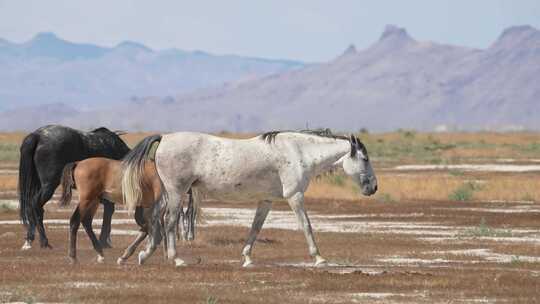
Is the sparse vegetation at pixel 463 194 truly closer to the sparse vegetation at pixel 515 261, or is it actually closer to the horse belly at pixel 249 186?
the sparse vegetation at pixel 515 261

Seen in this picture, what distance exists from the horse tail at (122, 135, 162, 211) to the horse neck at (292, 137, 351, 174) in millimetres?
2609

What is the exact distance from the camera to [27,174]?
24.4m

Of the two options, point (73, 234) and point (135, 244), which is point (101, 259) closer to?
point (73, 234)

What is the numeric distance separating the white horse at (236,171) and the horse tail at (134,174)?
0.6 inches

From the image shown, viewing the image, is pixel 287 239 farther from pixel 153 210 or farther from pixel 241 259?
pixel 153 210

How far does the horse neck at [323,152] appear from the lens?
68.9 feet

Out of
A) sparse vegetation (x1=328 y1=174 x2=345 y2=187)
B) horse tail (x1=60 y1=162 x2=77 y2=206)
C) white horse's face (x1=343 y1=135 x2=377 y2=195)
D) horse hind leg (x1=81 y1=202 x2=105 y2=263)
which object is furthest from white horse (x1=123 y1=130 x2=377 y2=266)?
sparse vegetation (x1=328 y1=174 x2=345 y2=187)

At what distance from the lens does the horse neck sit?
2102 centimetres

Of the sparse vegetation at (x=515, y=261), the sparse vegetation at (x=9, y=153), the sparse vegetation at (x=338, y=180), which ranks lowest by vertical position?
the sparse vegetation at (x=9, y=153)

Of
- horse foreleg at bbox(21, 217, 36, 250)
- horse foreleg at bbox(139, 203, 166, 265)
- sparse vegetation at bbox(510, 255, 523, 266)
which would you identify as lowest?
horse foreleg at bbox(21, 217, 36, 250)

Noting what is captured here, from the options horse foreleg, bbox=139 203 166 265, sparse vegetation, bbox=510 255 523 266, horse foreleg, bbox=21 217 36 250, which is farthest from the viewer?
horse foreleg, bbox=21 217 36 250

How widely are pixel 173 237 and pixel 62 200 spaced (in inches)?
85.0

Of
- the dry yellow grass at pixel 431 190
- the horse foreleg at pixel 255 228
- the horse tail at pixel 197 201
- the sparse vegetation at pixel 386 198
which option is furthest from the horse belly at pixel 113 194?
the dry yellow grass at pixel 431 190

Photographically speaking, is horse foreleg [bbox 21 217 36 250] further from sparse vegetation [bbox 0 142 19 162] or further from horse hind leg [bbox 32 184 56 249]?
sparse vegetation [bbox 0 142 19 162]
